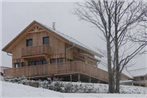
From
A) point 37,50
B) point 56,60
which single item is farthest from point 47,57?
point 37,50

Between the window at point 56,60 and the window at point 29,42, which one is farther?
the window at point 29,42

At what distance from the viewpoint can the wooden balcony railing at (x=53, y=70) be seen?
111 feet

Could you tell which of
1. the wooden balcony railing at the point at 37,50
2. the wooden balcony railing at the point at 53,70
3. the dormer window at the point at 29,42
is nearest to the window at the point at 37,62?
the wooden balcony railing at the point at 37,50

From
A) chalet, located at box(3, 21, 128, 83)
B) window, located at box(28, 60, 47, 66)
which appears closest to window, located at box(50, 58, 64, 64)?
chalet, located at box(3, 21, 128, 83)

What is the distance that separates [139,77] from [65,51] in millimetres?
27288

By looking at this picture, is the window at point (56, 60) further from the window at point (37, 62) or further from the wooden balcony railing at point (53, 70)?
the wooden balcony railing at point (53, 70)

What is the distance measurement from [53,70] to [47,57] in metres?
3.08

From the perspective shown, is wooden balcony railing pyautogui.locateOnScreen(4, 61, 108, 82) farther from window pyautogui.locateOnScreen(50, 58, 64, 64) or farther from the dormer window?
the dormer window

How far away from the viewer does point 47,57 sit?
37219mm

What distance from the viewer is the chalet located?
34.4 m

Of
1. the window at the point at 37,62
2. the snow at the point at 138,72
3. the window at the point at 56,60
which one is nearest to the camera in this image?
the window at the point at 56,60

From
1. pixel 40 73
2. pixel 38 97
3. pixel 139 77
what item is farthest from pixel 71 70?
pixel 139 77

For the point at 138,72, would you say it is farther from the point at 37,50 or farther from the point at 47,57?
the point at 37,50

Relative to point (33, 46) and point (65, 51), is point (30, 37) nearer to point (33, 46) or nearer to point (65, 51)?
point (33, 46)
